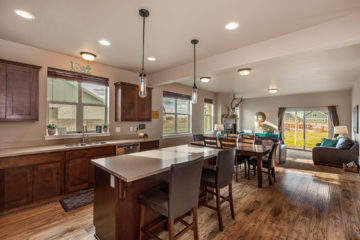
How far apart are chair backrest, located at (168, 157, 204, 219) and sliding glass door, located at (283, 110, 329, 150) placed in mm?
8411

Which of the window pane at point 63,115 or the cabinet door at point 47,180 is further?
the window pane at point 63,115

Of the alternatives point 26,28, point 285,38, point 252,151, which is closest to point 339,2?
Result: point 285,38

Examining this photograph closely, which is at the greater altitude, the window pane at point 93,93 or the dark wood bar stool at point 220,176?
the window pane at point 93,93

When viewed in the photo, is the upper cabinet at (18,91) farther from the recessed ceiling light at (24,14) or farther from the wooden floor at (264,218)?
A: the wooden floor at (264,218)

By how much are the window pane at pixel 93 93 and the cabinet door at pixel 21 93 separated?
87cm

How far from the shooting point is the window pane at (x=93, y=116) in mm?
3648

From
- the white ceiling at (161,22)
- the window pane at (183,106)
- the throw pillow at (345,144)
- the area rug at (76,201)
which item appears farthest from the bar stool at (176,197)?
the throw pillow at (345,144)

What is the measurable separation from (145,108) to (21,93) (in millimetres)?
2387

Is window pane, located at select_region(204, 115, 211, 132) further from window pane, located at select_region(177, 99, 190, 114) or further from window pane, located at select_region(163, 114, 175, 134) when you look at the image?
window pane, located at select_region(163, 114, 175, 134)

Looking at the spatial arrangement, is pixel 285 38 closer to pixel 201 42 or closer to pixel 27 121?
pixel 201 42

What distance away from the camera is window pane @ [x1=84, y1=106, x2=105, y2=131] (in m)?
3.65

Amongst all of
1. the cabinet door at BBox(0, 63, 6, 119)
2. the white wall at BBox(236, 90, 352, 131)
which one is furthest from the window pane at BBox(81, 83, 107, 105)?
the white wall at BBox(236, 90, 352, 131)

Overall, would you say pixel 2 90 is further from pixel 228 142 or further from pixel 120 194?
pixel 228 142

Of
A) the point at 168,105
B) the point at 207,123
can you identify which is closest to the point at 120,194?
the point at 168,105
